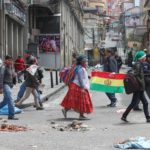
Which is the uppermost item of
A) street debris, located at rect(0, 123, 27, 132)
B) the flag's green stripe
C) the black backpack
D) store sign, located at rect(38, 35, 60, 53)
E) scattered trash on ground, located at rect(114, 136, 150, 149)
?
store sign, located at rect(38, 35, 60, 53)

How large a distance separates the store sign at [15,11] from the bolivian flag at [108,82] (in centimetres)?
1608

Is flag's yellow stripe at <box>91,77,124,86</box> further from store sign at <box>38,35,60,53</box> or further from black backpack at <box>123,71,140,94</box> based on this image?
store sign at <box>38,35,60,53</box>

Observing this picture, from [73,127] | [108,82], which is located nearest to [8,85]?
[73,127]

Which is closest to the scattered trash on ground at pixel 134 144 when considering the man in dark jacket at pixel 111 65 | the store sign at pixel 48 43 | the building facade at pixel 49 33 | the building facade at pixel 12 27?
the man in dark jacket at pixel 111 65

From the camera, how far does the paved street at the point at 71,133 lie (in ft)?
34.4

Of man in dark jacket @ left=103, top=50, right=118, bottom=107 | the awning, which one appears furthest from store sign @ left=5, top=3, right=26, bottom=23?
the awning

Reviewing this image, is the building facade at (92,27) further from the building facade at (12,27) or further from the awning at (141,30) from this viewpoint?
the building facade at (12,27)

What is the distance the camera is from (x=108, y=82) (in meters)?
19.7

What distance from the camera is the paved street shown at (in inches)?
413

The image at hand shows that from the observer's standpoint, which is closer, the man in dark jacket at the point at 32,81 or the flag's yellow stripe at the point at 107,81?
the man in dark jacket at the point at 32,81

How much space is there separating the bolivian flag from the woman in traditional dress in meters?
4.43

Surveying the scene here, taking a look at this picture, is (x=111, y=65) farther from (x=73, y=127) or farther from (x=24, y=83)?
(x=73, y=127)

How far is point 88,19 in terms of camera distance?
115000 millimetres

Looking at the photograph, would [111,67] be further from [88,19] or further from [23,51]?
[88,19]
